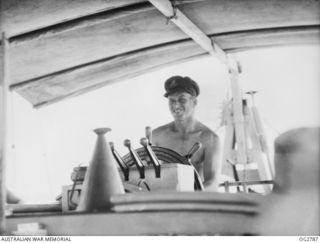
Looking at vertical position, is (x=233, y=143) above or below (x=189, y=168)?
above

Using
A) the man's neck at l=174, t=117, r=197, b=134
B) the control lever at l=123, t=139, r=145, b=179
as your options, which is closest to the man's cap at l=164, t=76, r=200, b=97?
the man's neck at l=174, t=117, r=197, b=134

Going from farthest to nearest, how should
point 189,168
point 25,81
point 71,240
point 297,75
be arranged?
1. point 25,81
2. point 297,75
3. point 189,168
4. point 71,240

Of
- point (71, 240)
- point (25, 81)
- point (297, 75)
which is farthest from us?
point (25, 81)

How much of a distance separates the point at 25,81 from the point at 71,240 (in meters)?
1.09

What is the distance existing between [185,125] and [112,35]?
543 millimetres

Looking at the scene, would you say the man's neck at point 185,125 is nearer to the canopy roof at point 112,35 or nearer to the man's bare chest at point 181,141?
the man's bare chest at point 181,141

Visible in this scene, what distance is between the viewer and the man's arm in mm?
1503

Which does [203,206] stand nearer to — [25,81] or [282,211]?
[282,211]

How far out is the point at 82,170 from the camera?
1.11 metres

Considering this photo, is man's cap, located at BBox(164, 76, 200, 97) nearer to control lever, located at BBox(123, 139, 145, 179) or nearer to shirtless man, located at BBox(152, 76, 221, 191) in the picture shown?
shirtless man, located at BBox(152, 76, 221, 191)

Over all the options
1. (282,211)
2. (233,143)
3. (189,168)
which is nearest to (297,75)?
(233,143)

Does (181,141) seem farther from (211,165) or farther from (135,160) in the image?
(135,160)

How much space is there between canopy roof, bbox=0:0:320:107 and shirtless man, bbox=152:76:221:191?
0.26 m

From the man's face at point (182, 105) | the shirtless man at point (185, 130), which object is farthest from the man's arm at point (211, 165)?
the man's face at point (182, 105)
